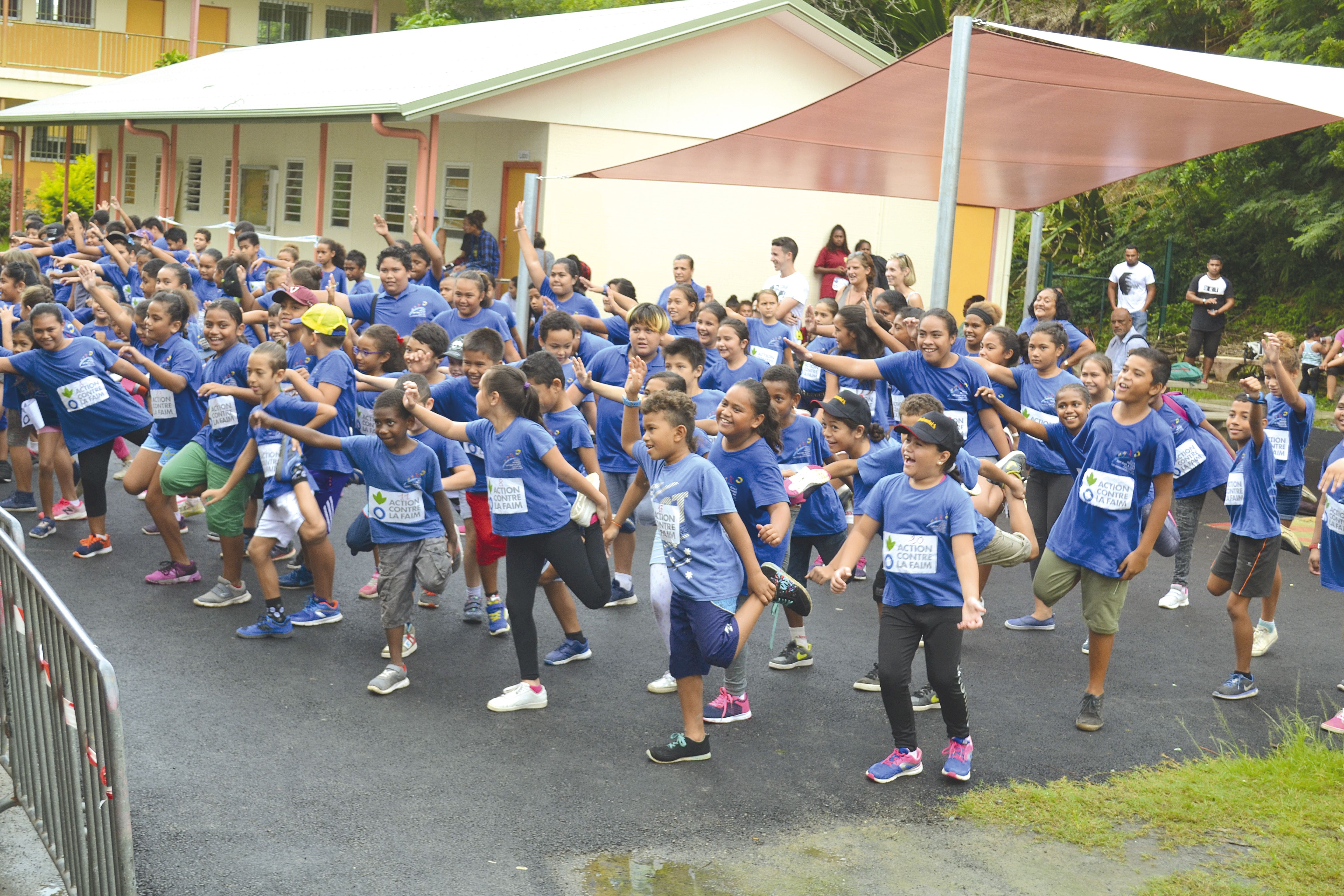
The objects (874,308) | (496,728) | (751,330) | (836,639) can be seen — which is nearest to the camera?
(496,728)

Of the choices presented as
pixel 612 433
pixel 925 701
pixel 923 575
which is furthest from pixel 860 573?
pixel 923 575

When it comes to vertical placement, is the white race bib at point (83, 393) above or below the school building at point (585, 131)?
below

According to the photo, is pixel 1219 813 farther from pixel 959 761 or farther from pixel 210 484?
pixel 210 484

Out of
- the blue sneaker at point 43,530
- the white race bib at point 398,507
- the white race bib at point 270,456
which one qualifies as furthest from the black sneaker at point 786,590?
the blue sneaker at point 43,530

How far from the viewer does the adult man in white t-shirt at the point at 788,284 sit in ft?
36.5

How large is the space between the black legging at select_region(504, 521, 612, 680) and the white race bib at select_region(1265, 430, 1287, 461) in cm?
422

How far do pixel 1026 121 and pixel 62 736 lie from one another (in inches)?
335

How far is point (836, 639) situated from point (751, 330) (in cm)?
374

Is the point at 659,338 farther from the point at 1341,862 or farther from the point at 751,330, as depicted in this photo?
the point at 1341,862

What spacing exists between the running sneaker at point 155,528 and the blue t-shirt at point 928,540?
17.9ft

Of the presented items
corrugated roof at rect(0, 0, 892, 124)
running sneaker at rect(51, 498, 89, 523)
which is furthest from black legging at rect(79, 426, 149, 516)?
corrugated roof at rect(0, 0, 892, 124)

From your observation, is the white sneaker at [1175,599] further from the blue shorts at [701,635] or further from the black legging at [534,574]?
the black legging at [534,574]

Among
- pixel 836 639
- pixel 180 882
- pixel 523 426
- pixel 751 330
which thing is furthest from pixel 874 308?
pixel 180 882

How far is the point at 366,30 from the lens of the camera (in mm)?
42438
